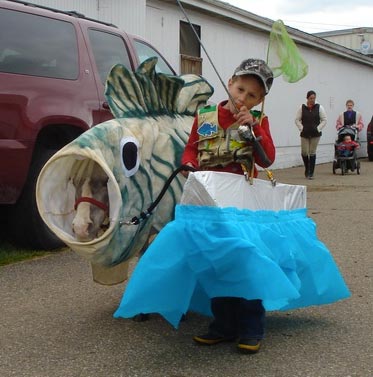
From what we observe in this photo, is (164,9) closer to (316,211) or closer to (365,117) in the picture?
(316,211)

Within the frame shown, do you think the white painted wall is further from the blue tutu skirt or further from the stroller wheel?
the blue tutu skirt

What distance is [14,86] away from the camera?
5746 millimetres

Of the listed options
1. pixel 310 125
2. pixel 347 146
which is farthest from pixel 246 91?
pixel 347 146

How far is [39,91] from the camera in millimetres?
5980

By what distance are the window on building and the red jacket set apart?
8924 mm

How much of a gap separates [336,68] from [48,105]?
15497 mm

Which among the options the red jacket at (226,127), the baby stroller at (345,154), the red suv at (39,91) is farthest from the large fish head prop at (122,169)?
the baby stroller at (345,154)

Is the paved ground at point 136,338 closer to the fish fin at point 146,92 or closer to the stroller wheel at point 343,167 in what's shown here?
the fish fin at point 146,92

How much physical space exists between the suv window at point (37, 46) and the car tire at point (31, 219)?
75 cm

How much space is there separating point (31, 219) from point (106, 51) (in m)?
1.92

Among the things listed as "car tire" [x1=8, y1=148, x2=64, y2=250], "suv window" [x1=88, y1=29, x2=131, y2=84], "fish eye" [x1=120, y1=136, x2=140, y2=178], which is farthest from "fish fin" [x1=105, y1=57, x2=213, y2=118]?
"suv window" [x1=88, y1=29, x2=131, y2=84]

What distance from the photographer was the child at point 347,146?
1534 centimetres

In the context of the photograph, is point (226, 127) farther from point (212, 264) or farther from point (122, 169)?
point (212, 264)

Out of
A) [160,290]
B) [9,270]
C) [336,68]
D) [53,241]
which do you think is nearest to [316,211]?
[53,241]
